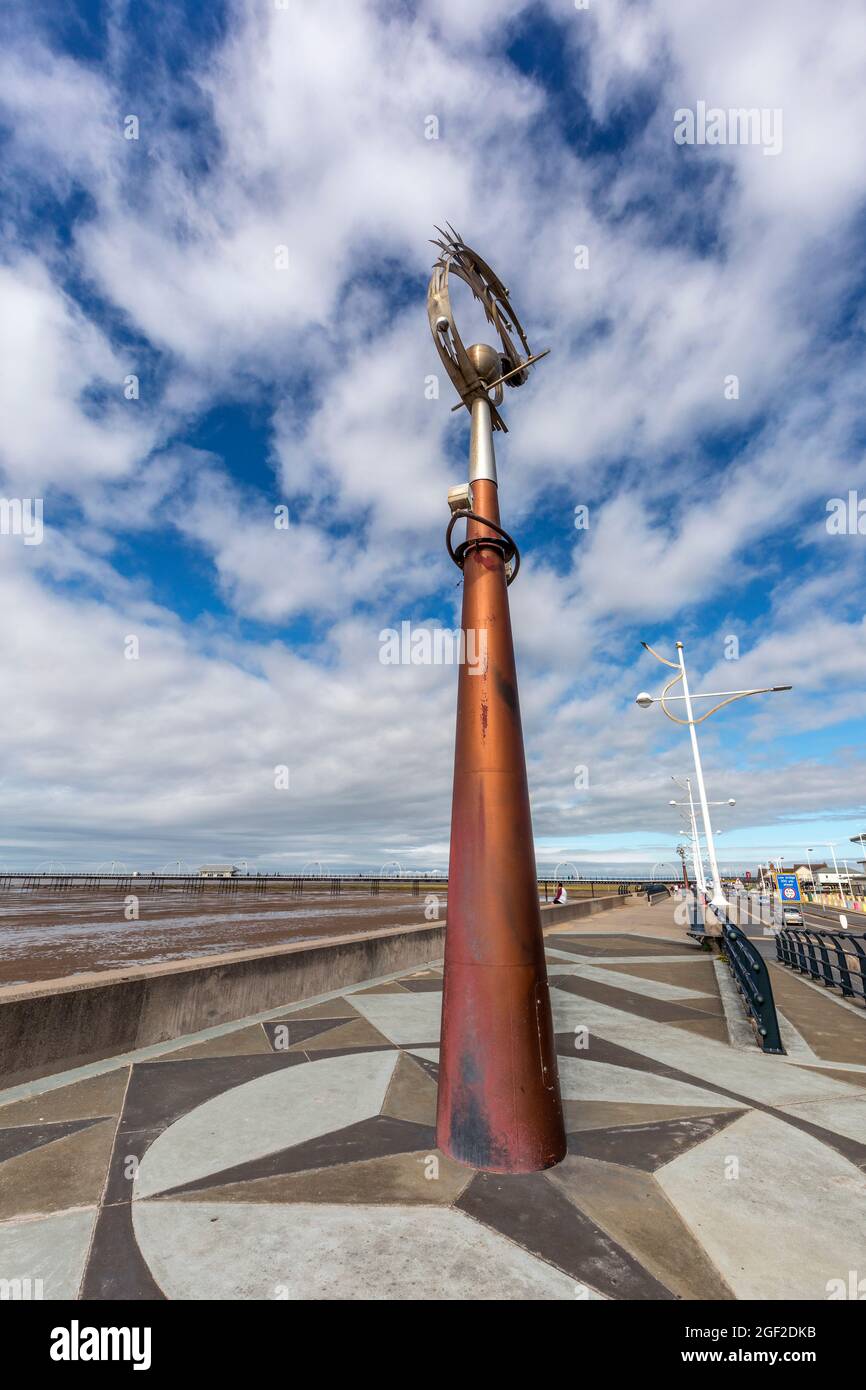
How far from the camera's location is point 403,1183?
3.33 meters

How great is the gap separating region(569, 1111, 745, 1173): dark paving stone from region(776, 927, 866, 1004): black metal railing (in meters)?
5.86

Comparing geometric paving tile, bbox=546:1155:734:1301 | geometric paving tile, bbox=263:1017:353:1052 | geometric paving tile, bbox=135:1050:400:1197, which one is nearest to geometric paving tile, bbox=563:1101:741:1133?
geometric paving tile, bbox=546:1155:734:1301

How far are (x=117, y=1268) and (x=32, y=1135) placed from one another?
73.1 inches

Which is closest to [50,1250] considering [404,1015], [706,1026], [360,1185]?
[360,1185]

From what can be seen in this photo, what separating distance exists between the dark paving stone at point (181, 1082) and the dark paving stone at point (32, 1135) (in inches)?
11.4

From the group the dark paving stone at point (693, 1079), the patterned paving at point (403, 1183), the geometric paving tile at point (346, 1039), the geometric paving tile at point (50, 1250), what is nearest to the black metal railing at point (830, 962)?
the patterned paving at point (403, 1183)

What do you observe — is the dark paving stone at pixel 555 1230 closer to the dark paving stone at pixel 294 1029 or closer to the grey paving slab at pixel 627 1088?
the grey paving slab at pixel 627 1088

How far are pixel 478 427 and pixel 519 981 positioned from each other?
13.5 ft

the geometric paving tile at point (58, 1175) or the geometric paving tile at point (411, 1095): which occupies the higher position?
the geometric paving tile at point (58, 1175)

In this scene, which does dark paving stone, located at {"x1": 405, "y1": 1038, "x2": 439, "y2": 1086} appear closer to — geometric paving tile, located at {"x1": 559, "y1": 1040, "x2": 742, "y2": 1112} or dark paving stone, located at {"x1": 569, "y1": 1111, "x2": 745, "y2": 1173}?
geometric paving tile, located at {"x1": 559, "y1": 1040, "x2": 742, "y2": 1112}

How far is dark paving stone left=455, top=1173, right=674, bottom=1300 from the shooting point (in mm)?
2492

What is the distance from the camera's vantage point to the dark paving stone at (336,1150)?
3.38 metres
